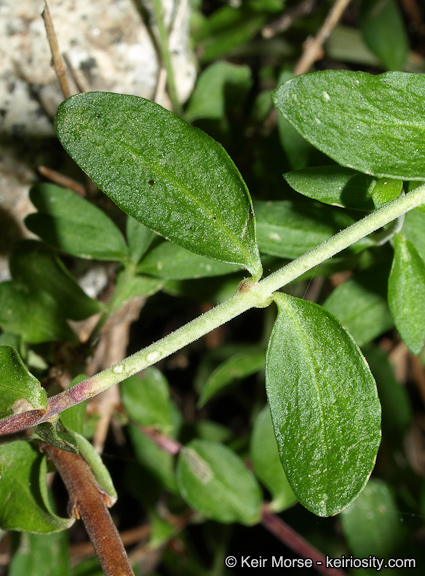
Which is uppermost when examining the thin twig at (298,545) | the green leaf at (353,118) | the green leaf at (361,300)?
the green leaf at (353,118)

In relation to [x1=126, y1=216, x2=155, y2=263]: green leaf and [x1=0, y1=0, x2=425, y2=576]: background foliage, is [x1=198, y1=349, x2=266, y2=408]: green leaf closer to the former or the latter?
[x1=0, y1=0, x2=425, y2=576]: background foliage

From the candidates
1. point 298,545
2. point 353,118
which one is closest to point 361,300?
point 353,118

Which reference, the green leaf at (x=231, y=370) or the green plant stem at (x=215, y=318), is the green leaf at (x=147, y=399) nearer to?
the green leaf at (x=231, y=370)

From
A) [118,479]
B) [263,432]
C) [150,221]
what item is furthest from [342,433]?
[118,479]

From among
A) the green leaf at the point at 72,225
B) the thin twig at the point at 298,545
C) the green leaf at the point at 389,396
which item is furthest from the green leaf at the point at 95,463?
the green leaf at the point at 389,396

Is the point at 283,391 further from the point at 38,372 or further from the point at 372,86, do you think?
the point at 38,372
